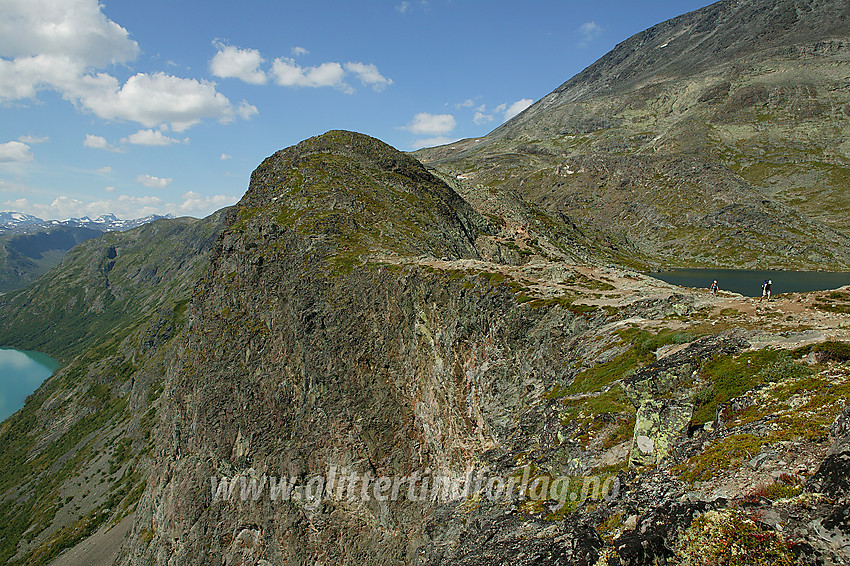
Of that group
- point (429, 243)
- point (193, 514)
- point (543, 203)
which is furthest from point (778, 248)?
point (193, 514)

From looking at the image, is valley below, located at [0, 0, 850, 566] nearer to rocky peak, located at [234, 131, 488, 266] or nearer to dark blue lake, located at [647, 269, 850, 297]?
rocky peak, located at [234, 131, 488, 266]

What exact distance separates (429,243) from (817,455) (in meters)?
51.4

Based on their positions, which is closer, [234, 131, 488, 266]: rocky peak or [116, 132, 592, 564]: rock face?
[116, 132, 592, 564]: rock face

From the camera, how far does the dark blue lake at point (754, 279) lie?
322ft

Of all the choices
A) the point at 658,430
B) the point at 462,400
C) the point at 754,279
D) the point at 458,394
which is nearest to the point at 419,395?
the point at 458,394

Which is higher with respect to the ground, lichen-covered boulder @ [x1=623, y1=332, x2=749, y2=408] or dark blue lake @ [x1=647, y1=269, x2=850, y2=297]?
lichen-covered boulder @ [x1=623, y1=332, x2=749, y2=408]

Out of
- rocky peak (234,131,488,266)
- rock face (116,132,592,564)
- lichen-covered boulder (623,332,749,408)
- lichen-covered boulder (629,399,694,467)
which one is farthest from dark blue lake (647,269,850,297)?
lichen-covered boulder (629,399,694,467)

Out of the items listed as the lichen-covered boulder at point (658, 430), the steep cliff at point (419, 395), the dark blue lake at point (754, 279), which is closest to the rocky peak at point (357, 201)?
the steep cliff at point (419, 395)

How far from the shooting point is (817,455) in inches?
377

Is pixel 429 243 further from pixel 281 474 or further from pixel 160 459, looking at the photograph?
pixel 160 459

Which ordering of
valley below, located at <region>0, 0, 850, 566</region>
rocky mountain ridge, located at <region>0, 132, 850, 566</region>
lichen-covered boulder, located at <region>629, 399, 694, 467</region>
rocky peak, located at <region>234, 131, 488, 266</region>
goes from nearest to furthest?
valley below, located at <region>0, 0, 850, 566</region> → rocky mountain ridge, located at <region>0, 132, 850, 566</region> → lichen-covered boulder, located at <region>629, 399, 694, 467</region> → rocky peak, located at <region>234, 131, 488, 266</region>

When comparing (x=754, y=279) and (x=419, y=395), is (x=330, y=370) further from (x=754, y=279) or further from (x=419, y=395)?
(x=754, y=279)

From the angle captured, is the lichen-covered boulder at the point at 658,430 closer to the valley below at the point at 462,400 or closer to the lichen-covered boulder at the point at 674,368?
the valley below at the point at 462,400

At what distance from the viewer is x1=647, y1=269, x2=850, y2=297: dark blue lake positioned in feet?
322
